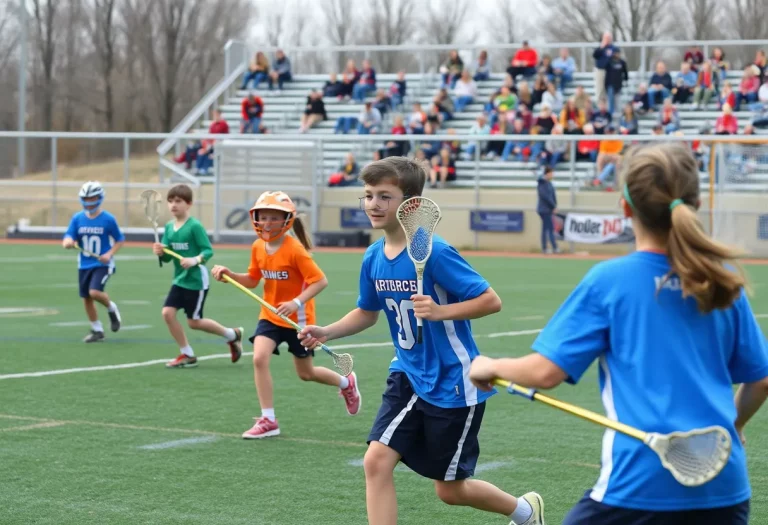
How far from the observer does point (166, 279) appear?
19844 millimetres

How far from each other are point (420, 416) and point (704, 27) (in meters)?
46.1

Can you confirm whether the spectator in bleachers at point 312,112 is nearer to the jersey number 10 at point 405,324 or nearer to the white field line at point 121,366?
the white field line at point 121,366

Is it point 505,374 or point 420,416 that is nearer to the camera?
point 505,374

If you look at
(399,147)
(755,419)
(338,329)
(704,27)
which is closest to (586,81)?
(399,147)

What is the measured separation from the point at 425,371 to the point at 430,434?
25cm

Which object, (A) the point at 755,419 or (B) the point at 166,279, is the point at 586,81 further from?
(A) the point at 755,419

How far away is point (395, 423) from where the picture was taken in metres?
4.88

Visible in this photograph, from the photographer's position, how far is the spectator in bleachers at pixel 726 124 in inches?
1126

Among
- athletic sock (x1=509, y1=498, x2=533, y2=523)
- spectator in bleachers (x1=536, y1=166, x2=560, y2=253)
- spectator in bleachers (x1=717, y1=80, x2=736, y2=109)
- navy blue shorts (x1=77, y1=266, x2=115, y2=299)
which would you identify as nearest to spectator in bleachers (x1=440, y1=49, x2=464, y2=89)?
spectator in bleachers (x1=717, y1=80, x2=736, y2=109)

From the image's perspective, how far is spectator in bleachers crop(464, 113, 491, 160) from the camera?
30.2 m

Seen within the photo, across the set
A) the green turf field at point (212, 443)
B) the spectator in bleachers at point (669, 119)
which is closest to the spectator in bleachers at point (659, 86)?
the spectator in bleachers at point (669, 119)

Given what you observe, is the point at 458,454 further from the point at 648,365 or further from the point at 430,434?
the point at 648,365

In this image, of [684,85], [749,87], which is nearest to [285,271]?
[749,87]

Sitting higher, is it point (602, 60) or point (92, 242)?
point (602, 60)
